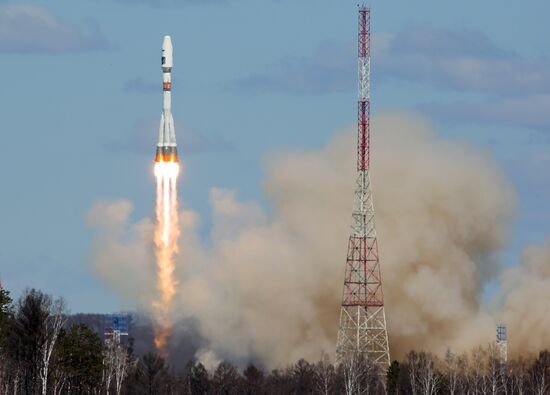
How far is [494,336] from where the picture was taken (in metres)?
90.8

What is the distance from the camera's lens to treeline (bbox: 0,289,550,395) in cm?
7350

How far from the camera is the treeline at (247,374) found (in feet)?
241

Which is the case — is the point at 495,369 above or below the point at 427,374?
above

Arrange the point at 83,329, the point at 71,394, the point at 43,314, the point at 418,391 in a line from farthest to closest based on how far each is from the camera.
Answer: the point at 418,391 → the point at 71,394 → the point at 83,329 → the point at 43,314

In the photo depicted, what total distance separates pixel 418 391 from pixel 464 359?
5.18 m

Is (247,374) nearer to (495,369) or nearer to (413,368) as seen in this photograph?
(413,368)

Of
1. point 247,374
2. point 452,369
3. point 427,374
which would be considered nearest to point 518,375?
point 452,369

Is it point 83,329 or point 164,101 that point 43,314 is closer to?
point 83,329

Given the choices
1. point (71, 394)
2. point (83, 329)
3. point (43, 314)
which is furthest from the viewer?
point (71, 394)

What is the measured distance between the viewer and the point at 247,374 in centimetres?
8781

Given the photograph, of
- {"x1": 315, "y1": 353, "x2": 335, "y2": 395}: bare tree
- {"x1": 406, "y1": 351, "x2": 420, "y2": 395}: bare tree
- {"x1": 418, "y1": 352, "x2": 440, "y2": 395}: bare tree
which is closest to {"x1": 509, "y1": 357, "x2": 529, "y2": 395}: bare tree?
{"x1": 418, "y1": 352, "x2": 440, "y2": 395}: bare tree

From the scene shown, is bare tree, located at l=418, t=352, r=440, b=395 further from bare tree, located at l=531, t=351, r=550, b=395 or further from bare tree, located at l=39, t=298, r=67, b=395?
bare tree, located at l=39, t=298, r=67, b=395

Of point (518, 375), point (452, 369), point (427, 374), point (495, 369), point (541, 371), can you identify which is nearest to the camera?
point (427, 374)

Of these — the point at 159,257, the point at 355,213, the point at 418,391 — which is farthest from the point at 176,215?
the point at 418,391
